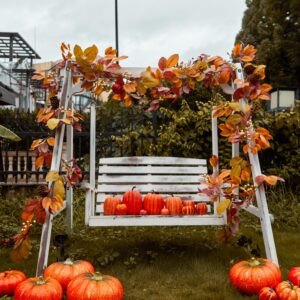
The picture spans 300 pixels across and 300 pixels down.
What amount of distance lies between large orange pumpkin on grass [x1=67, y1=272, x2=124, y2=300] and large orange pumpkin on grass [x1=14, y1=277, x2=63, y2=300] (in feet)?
0.25

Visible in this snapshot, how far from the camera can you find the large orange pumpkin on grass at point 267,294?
8.78ft

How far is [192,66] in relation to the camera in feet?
11.5

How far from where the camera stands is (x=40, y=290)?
2.63m

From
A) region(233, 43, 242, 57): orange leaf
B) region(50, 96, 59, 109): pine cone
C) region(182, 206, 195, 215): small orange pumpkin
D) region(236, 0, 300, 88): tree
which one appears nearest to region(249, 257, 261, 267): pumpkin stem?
region(182, 206, 195, 215): small orange pumpkin

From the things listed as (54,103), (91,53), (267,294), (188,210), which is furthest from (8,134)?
(267,294)

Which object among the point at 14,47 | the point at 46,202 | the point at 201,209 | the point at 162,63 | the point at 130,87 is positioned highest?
the point at 14,47

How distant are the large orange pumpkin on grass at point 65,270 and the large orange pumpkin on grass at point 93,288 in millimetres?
195

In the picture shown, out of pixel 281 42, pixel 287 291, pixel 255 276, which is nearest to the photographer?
pixel 287 291

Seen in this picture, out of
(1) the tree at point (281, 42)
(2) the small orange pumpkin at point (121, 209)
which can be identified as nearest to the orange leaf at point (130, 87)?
(2) the small orange pumpkin at point (121, 209)

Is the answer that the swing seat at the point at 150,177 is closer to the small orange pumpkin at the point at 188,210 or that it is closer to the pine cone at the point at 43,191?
the small orange pumpkin at the point at 188,210

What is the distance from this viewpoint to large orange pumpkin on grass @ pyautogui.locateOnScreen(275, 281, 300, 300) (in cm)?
258

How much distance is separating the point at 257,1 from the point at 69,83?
22.7 m

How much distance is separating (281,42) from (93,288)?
66.1 feet

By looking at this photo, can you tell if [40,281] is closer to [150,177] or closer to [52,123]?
[52,123]
